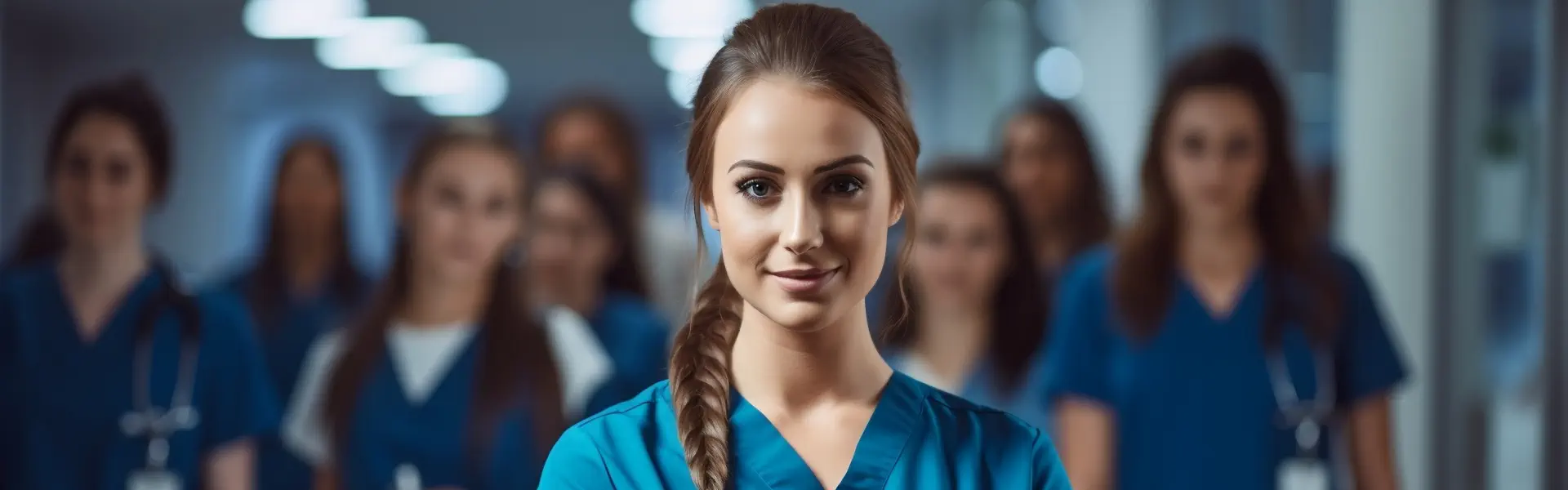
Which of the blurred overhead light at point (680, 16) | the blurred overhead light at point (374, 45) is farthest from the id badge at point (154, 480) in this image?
the blurred overhead light at point (680, 16)

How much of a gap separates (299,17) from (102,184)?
1.29m

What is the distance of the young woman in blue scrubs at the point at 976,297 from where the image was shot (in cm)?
243

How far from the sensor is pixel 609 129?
3.43 meters

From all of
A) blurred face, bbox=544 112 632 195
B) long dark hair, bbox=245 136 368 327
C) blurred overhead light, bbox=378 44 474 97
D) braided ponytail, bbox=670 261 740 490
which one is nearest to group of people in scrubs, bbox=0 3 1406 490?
long dark hair, bbox=245 136 368 327

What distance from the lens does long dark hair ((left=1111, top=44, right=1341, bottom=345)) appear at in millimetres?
2096

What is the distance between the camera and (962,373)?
243cm

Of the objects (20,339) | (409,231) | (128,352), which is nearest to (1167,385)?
(409,231)

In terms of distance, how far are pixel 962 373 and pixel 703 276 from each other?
139cm

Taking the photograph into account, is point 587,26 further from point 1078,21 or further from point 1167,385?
point 1167,385

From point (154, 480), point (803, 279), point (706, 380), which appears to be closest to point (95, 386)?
point (154, 480)

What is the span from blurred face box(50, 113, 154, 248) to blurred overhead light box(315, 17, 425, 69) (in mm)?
1257

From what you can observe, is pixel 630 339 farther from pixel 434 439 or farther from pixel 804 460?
pixel 804 460

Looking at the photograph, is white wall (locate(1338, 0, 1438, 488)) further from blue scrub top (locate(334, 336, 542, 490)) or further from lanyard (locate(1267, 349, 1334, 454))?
blue scrub top (locate(334, 336, 542, 490))

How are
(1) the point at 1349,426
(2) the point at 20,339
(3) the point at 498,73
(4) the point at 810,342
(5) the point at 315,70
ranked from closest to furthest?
(4) the point at 810,342 < (1) the point at 1349,426 < (2) the point at 20,339 < (5) the point at 315,70 < (3) the point at 498,73
